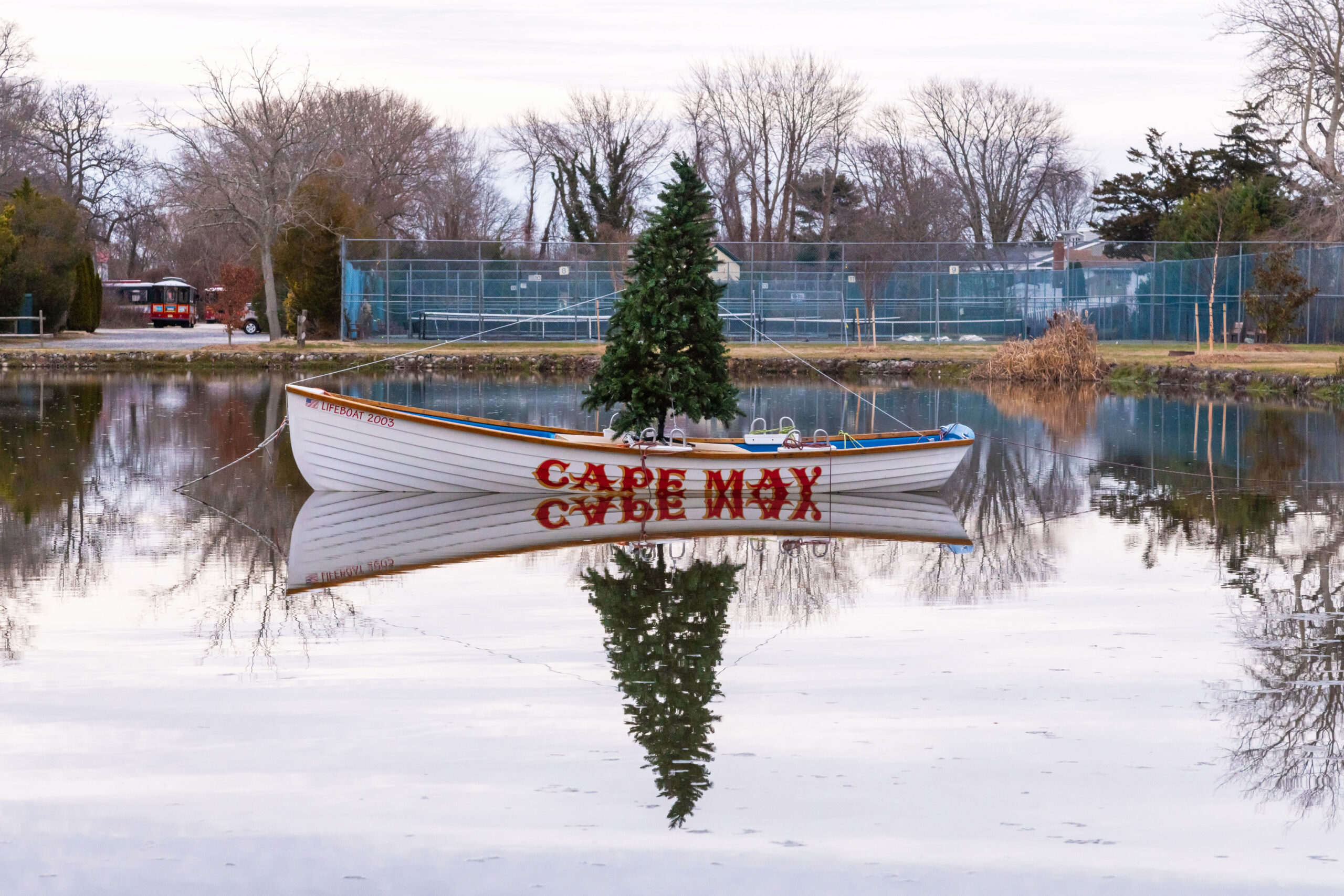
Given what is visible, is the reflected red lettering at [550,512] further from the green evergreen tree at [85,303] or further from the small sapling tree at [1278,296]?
the green evergreen tree at [85,303]

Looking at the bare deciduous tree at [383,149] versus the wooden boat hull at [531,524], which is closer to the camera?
the wooden boat hull at [531,524]

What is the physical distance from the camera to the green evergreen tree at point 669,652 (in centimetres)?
713

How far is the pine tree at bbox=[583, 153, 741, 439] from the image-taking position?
16594 millimetres

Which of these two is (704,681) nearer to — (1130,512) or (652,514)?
(652,514)

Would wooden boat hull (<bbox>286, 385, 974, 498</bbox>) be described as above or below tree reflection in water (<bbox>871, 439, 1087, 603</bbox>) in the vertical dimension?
above

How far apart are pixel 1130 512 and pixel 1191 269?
3099 centimetres

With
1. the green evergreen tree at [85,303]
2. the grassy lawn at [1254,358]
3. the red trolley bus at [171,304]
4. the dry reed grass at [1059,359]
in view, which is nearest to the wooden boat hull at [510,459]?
the grassy lawn at [1254,358]

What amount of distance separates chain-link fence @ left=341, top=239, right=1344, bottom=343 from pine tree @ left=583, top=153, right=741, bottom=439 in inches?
1164

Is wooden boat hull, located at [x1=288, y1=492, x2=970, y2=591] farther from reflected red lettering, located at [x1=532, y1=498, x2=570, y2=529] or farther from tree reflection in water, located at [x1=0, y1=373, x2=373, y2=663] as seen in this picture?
tree reflection in water, located at [x1=0, y1=373, x2=373, y2=663]

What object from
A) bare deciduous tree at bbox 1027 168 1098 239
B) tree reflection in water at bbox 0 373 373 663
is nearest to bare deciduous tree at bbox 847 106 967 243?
bare deciduous tree at bbox 1027 168 1098 239

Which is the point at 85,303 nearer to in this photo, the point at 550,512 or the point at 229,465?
the point at 229,465

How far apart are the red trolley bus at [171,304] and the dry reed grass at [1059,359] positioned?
5020 cm

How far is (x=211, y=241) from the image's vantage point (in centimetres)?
8838

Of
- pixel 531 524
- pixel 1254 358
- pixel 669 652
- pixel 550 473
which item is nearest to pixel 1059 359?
pixel 1254 358
